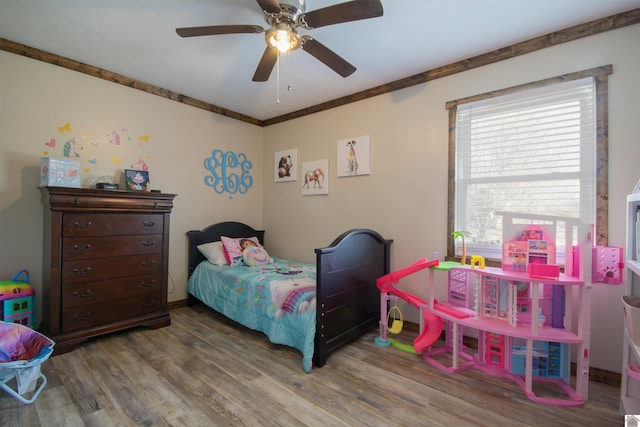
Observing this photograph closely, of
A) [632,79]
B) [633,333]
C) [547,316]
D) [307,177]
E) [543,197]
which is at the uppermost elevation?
[632,79]

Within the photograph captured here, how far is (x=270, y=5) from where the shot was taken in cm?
151

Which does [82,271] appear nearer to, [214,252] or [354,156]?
[214,252]

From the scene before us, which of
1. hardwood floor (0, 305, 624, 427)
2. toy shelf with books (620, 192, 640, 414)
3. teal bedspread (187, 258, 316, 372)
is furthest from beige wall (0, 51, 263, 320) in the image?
toy shelf with books (620, 192, 640, 414)

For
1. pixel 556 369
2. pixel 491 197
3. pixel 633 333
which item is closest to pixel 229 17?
pixel 491 197

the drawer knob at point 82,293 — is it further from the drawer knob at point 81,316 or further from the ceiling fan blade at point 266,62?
the ceiling fan blade at point 266,62

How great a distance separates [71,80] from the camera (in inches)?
103

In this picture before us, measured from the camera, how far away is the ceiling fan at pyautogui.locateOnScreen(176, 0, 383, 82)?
4.86 feet

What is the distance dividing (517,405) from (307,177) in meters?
2.84

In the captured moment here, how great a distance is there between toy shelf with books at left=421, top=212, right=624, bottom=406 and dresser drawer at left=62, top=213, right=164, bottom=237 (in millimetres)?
2576

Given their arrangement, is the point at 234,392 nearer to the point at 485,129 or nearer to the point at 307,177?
the point at 307,177

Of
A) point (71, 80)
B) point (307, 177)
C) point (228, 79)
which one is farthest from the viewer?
point (307, 177)

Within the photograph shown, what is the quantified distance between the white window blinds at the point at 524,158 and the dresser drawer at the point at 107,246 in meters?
2.79

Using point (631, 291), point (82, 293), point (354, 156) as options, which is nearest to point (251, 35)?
point (354, 156)

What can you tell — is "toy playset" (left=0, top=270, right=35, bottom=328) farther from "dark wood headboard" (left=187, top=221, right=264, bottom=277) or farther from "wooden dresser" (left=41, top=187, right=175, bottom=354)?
"dark wood headboard" (left=187, top=221, right=264, bottom=277)
